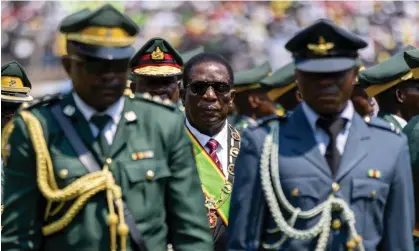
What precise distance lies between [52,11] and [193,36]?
3758mm

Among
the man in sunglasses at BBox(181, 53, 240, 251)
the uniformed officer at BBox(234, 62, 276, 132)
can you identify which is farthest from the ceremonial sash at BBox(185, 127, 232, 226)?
the uniformed officer at BBox(234, 62, 276, 132)

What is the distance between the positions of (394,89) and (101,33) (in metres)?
4.41

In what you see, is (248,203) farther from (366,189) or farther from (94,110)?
(94,110)

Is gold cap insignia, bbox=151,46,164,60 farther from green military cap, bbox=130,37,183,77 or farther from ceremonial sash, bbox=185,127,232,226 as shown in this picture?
ceremonial sash, bbox=185,127,232,226

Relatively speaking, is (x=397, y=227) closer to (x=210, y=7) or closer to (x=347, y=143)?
(x=347, y=143)

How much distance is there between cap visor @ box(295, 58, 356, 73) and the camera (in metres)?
5.68

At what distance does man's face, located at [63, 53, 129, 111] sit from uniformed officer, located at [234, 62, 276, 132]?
726 cm

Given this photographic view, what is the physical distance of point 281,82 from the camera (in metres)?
12.0

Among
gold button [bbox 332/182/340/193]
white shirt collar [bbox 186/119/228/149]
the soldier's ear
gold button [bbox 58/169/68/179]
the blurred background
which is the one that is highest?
the soldier's ear

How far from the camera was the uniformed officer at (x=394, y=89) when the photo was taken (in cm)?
921

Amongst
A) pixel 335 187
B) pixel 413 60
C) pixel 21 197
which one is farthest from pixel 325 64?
pixel 413 60

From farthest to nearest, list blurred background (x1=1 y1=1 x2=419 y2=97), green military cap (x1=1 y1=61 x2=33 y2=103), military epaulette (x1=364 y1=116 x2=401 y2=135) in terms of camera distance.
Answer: blurred background (x1=1 y1=1 x2=419 y2=97) → green military cap (x1=1 y1=61 x2=33 y2=103) → military epaulette (x1=364 y1=116 x2=401 y2=135)

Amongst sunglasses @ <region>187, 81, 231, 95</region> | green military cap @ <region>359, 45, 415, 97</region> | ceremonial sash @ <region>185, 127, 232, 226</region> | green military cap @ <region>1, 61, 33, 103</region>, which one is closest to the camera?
ceremonial sash @ <region>185, 127, 232, 226</region>

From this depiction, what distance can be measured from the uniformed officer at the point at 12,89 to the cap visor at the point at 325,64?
4198mm
